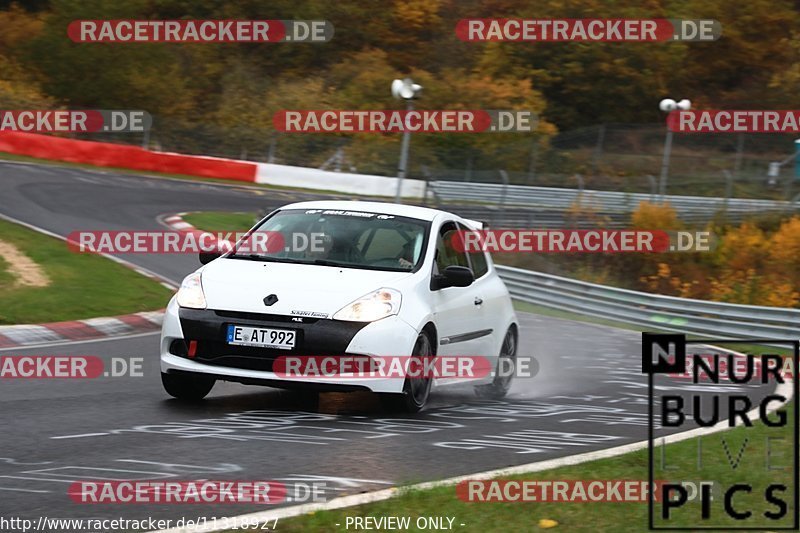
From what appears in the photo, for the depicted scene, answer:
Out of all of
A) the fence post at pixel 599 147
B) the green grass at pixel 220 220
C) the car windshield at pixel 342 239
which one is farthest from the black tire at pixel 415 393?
the fence post at pixel 599 147

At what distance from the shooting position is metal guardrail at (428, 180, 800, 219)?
107 ft

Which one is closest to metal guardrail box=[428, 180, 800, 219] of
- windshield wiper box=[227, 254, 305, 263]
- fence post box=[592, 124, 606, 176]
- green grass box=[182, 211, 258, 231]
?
green grass box=[182, 211, 258, 231]

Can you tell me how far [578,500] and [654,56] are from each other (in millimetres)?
60531

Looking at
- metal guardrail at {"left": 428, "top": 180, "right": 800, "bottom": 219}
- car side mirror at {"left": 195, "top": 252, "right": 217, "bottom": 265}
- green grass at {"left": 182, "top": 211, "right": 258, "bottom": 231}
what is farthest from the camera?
metal guardrail at {"left": 428, "top": 180, "right": 800, "bottom": 219}

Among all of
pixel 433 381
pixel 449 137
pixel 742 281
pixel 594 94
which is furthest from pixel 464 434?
pixel 594 94

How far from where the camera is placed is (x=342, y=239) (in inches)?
381

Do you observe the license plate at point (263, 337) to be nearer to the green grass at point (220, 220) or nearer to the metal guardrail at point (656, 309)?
the metal guardrail at point (656, 309)

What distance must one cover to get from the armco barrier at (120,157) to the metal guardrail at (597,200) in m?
7.96

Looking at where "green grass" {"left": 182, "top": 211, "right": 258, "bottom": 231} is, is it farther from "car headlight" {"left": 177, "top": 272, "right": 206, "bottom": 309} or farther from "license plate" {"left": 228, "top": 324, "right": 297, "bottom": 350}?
"license plate" {"left": 228, "top": 324, "right": 297, "bottom": 350}

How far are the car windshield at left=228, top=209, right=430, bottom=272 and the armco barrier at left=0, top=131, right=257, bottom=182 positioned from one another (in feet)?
100

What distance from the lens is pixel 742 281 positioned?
2873 cm

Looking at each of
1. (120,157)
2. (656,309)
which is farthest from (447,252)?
(120,157)

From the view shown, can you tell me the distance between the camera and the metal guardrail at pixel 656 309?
20516mm

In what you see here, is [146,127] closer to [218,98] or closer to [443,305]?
[218,98]
